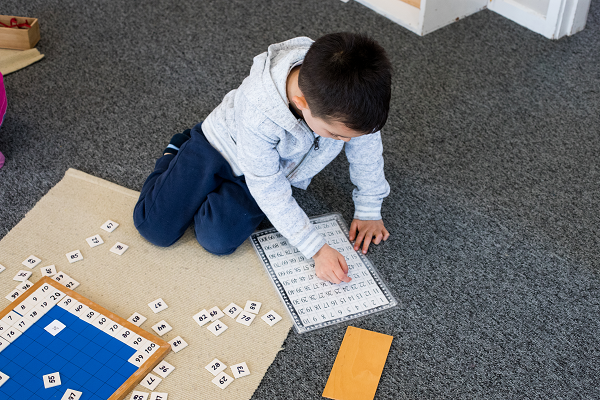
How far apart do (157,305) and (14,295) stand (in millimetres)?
276

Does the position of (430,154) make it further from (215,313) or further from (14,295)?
(14,295)

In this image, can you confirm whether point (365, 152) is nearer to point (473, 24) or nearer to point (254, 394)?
point (254, 394)

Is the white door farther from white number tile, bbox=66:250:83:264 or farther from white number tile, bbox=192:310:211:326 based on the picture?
white number tile, bbox=66:250:83:264

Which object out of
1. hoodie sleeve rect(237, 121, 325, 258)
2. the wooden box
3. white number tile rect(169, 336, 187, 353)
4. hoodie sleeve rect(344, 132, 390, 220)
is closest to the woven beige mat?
white number tile rect(169, 336, 187, 353)

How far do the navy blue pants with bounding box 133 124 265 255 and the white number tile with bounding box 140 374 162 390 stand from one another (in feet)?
0.92

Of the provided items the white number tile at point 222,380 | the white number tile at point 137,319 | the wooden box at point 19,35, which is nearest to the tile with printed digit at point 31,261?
the white number tile at point 137,319

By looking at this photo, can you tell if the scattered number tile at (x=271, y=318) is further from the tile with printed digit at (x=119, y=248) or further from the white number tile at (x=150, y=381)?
the tile with printed digit at (x=119, y=248)

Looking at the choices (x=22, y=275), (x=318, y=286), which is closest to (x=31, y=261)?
(x=22, y=275)

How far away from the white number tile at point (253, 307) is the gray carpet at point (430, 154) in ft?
0.28

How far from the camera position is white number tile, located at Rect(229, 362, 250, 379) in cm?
100

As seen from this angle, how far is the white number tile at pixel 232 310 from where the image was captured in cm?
108

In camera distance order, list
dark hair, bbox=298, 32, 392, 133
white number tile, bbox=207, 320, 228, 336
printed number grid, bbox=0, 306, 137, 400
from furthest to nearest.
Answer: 1. white number tile, bbox=207, 320, 228, 336
2. printed number grid, bbox=0, 306, 137, 400
3. dark hair, bbox=298, 32, 392, 133

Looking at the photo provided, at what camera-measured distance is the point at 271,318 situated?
1.07m

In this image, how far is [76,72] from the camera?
1.60m
